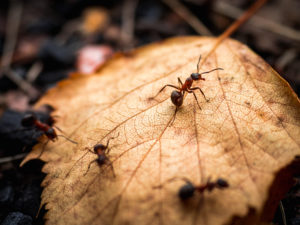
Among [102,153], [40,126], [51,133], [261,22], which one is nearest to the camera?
[102,153]

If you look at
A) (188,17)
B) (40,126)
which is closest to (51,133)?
(40,126)

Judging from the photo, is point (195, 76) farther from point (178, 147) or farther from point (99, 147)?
point (99, 147)

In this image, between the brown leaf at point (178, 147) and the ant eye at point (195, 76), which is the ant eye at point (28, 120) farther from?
the ant eye at point (195, 76)

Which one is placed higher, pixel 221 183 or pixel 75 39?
pixel 75 39

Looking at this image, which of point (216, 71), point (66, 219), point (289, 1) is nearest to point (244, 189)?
point (216, 71)

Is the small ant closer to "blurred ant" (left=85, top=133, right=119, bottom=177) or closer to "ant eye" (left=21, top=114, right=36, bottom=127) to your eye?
"ant eye" (left=21, top=114, right=36, bottom=127)

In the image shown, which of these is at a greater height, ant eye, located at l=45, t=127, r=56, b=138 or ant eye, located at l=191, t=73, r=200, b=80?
ant eye, located at l=191, t=73, r=200, b=80

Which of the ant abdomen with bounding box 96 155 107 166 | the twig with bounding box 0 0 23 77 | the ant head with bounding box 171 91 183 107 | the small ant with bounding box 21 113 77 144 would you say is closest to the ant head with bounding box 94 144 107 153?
the ant abdomen with bounding box 96 155 107 166
